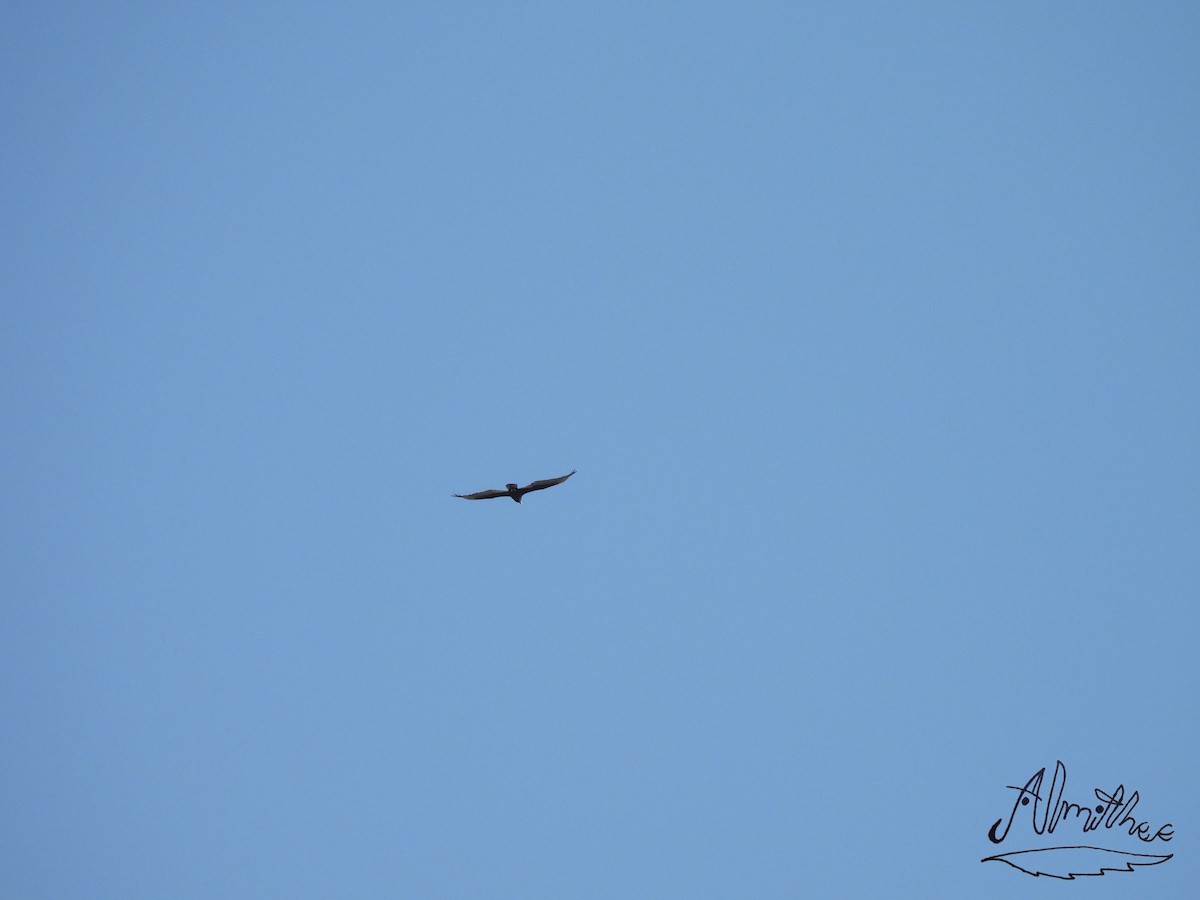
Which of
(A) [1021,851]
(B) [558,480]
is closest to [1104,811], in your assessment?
(A) [1021,851]

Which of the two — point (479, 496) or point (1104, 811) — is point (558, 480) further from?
point (1104, 811)

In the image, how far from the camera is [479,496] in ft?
88.4

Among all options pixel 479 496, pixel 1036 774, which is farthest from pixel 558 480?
pixel 1036 774

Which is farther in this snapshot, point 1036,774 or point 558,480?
point 1036,774

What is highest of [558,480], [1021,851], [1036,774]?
[558,480]

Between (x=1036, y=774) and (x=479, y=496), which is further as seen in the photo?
(x=1036, y=774)

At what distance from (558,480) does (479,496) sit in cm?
257

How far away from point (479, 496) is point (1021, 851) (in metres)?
21.7

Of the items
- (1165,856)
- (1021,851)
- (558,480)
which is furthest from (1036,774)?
(558,480)

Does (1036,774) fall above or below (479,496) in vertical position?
below

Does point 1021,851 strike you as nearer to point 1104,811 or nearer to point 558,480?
point 1104,811

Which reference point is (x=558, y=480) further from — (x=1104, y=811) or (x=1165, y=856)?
(x=1165, y=856)

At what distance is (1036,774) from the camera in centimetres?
3288

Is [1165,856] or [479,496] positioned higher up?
[479,496]
